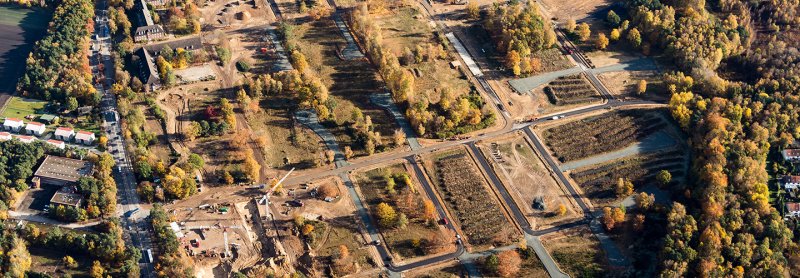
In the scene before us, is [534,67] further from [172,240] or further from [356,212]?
[172,240]

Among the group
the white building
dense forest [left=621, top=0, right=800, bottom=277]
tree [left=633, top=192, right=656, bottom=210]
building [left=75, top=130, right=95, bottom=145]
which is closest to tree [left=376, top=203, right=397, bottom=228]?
tree [left=633, top=192, right=656, bottom=210]

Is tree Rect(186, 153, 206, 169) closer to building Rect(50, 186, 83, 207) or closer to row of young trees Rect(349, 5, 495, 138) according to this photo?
building Rect(50, 186, 83, 207)

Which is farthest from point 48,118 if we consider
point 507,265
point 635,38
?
point 635,38

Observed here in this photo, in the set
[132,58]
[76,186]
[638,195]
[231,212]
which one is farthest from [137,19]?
[638,195]

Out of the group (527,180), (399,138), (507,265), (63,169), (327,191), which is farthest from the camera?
(399,138)

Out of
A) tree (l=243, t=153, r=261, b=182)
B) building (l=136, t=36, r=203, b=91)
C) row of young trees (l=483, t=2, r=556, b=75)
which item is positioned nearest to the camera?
tree (l=243, t=153, r=261, b=182)

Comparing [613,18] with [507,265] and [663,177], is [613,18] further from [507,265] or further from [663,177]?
[507,265]
